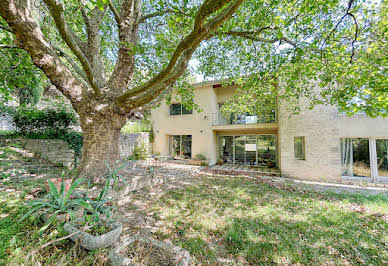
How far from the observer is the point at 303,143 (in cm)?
874

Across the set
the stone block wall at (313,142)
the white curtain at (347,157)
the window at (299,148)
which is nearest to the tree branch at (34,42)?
the stone block wall at (313,142)

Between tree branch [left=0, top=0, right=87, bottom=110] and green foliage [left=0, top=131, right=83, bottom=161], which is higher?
tree branch [left=0, top=0, right=87, bottom=110]

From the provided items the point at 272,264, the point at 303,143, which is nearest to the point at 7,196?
the point at 272,264

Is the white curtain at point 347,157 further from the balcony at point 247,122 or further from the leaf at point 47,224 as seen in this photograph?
the leaf at point 47,224

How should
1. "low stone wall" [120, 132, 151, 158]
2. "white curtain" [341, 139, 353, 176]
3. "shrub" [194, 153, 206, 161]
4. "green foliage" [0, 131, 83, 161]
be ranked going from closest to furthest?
1. "green foliage" [0, 131, 83, 161]
2. "white curtain" [341, 139, 353, 176]
3. "low stone wall" [120, 132, 151, 158]
4. "shrub" [194, 153, 206, 161]

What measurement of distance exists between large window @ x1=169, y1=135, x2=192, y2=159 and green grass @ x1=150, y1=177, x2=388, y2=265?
7.53 metres

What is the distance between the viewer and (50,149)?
23.2 feet

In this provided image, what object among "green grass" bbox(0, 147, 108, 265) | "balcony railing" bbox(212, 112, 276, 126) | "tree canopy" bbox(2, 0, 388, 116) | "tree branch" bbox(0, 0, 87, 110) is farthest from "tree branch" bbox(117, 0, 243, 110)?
"balcony railing" bbox(212, 112, 276, 126)

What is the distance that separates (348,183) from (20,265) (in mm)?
11908

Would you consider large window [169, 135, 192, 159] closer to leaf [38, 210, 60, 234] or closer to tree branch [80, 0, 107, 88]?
tree branch [80, 0, 107, 88]

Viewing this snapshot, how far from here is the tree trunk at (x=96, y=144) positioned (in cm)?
440

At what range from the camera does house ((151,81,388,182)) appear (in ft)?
24.9

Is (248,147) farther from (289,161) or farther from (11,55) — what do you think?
(11,55)

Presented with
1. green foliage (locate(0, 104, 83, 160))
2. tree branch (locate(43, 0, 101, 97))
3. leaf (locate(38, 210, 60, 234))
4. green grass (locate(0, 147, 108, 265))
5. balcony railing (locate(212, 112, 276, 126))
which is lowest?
green grass (locate(0, 147, 108, 265))
